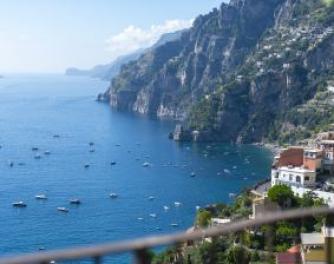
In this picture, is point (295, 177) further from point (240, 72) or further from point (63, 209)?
point (240, 72)

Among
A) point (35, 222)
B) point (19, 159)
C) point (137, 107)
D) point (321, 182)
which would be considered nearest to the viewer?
point (321, 182)

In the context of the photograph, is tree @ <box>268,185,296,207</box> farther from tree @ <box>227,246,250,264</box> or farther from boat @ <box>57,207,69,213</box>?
tree @ <box>227,246,250,264</box>

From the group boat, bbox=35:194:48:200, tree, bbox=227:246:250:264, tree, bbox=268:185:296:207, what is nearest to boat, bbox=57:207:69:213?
boat, bbox=35:194:48:200

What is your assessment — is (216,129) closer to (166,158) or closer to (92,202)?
(166,158)

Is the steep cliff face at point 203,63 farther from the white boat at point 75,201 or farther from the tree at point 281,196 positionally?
the tree at point 281,196

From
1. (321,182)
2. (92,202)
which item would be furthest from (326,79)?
(321,182)
